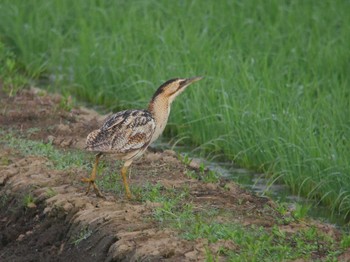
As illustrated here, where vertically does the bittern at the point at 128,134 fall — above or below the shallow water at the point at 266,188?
above

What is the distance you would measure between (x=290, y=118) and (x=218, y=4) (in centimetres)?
446

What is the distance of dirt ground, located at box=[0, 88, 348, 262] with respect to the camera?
6922mm

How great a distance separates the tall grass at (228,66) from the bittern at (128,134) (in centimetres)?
148

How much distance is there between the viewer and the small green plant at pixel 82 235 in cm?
737

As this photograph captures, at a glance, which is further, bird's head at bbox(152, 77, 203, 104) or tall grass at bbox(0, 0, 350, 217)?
tall grass at bbox(0, 0, 350, 217)

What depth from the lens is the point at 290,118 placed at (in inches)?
381

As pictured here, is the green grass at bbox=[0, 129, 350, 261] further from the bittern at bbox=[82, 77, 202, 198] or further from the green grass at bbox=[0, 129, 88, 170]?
the green grass at bbox=[0, 129, 88, 170]

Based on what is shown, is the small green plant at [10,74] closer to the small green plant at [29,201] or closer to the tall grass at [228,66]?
the tall grass at [228,66]

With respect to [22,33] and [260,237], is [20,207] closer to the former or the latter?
[260,237]

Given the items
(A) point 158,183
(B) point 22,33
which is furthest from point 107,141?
(B) point 22,33

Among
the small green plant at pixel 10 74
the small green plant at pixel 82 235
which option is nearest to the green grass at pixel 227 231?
the small green plant at pixel 82 235

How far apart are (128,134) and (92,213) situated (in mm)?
642

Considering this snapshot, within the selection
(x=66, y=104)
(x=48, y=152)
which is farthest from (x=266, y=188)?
(x=66, y=104)

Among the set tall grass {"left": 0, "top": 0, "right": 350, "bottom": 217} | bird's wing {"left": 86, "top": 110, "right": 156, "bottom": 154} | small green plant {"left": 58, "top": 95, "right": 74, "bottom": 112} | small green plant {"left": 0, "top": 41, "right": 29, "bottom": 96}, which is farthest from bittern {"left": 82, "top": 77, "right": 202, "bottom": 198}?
small green plant {"left": 0, "top": 41, "right": 29, "bottom": 96}
